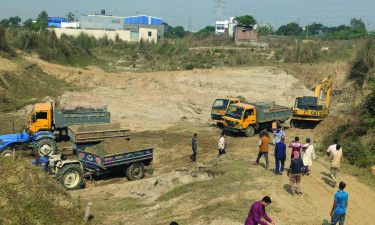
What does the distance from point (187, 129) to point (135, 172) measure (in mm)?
12620

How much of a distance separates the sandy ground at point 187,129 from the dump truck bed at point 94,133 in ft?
9.26

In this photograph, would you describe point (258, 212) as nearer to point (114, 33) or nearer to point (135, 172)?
point (135, 172)

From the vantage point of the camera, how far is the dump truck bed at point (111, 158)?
1717cm

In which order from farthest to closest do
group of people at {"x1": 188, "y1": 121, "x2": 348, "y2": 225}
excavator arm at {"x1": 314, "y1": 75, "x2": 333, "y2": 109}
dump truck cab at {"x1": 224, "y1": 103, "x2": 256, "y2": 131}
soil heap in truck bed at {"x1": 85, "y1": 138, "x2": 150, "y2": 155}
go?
excavator arm at {"x1": 314, "y1": 75, "x2": 333, "y2": 109} < dump truck cab at {"x1": 224, "y1": 103, "x2": 256, "y2": 131} < soil heap in truck bed at {"x1": 85, "y1": 138, "x2": 150, "y2": 155} < group of people at {"x1": 188, "y1": 121, "x2": 348, "y2": 225}

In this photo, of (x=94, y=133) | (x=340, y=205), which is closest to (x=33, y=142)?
(x=94, y=133)

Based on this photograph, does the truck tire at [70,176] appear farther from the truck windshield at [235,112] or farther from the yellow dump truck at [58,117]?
the truck windshield at [235,112]

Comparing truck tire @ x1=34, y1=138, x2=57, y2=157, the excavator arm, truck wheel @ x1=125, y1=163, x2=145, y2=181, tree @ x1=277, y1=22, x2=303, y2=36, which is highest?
tree @ x1=277, y1=22, x2=303, y2=36

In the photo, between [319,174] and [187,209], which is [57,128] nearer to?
[187,209]

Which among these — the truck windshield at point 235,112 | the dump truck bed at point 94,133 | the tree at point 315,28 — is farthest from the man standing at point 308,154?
the tree at point 315,28

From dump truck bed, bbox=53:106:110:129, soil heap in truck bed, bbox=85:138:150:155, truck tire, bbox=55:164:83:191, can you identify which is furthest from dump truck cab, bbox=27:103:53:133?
truck tire, bbox=55:164:83:191

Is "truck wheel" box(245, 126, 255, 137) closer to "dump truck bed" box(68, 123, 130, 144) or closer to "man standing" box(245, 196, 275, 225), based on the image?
"dump truck bed" box(68, 123, 130, 144)

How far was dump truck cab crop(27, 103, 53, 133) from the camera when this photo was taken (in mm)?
22391

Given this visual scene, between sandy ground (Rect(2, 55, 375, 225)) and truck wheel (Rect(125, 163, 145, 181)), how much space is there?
14.9 inches

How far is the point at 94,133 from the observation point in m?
20.6
